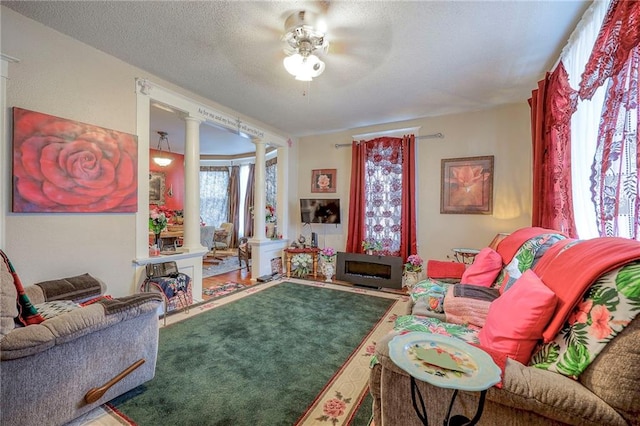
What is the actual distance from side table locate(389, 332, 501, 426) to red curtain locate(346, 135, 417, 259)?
131 inches

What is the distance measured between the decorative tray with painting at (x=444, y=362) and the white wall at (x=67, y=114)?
285 centimetres

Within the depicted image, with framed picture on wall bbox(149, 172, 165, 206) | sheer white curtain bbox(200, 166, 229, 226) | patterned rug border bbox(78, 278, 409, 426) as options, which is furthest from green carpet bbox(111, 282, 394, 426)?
sheer white curtain bbox(200, 166, 229, 226)

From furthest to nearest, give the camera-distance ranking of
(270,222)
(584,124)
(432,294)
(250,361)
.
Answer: (270,222) < (432,294) < (250,361) < (584,124)

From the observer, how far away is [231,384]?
1.75 m

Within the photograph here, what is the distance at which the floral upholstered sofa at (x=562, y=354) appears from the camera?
2.71 ft

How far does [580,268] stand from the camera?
1.10m

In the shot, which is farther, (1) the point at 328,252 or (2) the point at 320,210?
(2) the point at 320,210

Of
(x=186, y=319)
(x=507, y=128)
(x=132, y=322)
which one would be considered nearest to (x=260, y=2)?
(x=132, y=322)

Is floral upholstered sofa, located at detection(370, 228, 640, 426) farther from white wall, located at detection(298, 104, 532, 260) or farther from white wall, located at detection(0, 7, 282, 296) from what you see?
white wall, located at detection(0, 7, 282, 296)

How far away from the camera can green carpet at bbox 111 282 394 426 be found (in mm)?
1520

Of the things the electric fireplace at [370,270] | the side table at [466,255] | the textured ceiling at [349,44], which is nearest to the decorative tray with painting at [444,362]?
the textured ceiling at [349,44]

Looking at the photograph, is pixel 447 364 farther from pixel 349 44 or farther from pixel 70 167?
pixel 70 167

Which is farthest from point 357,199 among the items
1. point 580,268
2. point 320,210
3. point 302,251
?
point 580,268

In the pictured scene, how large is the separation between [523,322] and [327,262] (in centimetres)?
351
